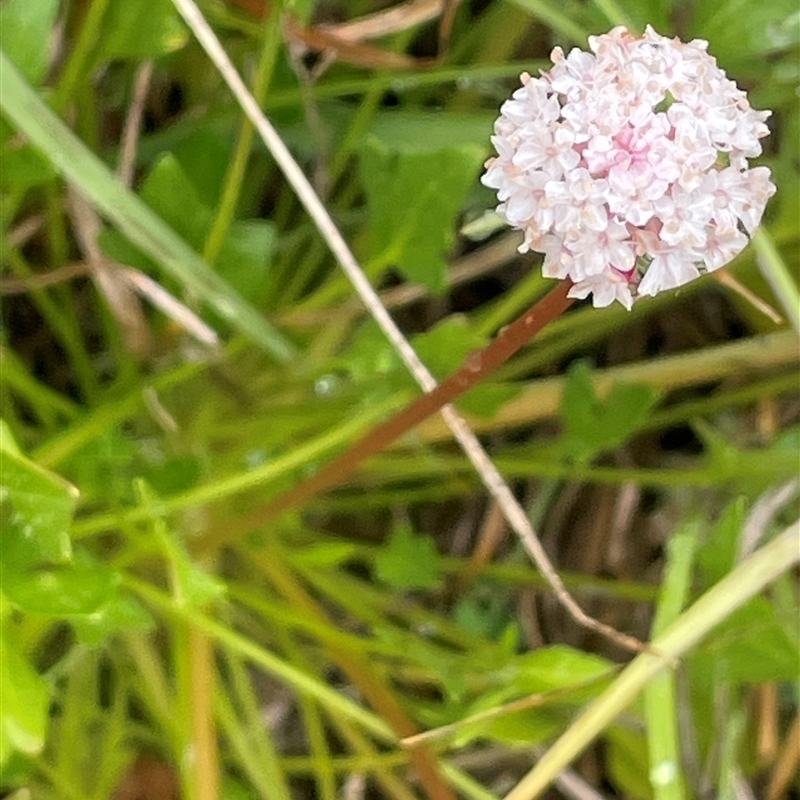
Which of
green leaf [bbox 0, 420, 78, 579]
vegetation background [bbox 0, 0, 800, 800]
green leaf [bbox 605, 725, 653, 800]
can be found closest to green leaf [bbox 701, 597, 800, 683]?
vegetation background [bbox 0, 0, 800, 800]

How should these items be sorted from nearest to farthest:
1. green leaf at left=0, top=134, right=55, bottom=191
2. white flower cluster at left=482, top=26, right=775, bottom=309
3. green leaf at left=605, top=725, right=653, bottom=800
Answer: white flower cluster at left=482, top=26, right=775, bottom=309 → green leaf at left=0, top=134, right=55, bottom=191 → green leaf at left=605, top=725, right=653, bottom=800

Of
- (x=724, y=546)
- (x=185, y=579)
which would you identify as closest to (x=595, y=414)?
(x=724, y=546)

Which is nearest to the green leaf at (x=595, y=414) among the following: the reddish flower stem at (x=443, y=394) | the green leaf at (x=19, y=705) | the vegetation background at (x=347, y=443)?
the vegetation background at (x=347, y=443)

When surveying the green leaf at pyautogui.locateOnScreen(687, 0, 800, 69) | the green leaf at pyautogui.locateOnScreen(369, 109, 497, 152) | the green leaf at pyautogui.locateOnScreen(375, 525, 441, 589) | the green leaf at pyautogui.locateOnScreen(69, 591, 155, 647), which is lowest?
the green leaf at pyautogui.locateOnScreen(375, 525, 441, 589)

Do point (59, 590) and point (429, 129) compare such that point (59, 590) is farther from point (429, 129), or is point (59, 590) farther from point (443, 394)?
point (429, 129)

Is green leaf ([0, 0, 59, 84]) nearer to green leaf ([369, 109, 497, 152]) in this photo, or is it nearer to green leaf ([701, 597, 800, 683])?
green leaf ([369, 109, 497, 152])

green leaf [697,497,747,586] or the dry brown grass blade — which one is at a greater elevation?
the dry brown grass blade

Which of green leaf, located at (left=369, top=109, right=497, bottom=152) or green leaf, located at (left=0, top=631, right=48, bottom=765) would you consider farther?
green leaf, located at (left=369, top=109, right=497, bottom=152)

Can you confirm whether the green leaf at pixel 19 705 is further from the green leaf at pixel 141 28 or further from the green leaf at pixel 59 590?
the green leaf at pixel 141 28
